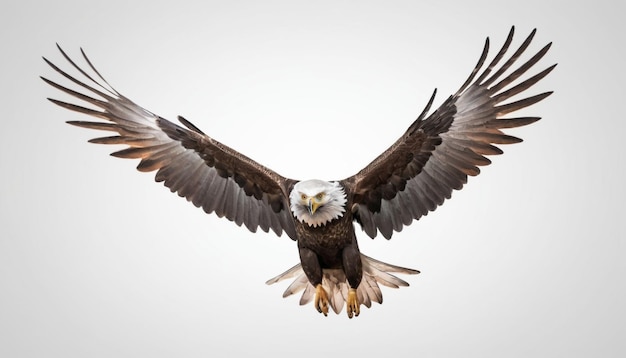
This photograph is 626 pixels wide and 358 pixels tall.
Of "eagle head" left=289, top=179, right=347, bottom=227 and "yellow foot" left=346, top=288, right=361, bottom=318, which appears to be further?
"yellow foot" left=346, top=288, right=361, bottom=318

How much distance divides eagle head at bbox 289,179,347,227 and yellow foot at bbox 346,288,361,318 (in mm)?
807

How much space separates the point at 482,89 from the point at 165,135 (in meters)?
3.02

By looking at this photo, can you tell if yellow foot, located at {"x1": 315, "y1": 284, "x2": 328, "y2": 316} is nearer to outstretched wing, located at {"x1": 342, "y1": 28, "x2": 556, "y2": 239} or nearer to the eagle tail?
the eagle tail

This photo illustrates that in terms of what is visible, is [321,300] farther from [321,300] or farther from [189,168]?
[189,168]

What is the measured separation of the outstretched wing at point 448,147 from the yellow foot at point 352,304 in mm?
738

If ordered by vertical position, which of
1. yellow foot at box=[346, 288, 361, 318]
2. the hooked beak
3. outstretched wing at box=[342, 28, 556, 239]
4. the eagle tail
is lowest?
yellow foot at box=[346, 288, 361, 318]

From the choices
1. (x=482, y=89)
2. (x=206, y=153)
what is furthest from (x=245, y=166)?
(x=482, y=89)

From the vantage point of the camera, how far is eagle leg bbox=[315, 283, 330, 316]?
795cm

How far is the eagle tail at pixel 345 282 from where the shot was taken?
8.26 metres

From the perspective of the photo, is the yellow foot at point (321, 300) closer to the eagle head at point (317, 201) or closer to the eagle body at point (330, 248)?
the eagle body at point (330, 248)

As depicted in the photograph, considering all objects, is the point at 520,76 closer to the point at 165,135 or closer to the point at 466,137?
the point at 466,137

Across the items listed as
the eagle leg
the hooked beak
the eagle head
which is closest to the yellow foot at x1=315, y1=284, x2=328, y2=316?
the eagle leg

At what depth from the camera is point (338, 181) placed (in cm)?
774

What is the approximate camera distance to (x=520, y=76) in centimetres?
768
